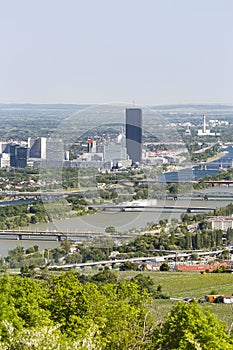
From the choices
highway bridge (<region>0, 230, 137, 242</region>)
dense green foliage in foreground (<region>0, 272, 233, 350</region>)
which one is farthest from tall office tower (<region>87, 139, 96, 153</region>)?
dense green foliage in foreground (<region>0, 272, 233, 350</region>)

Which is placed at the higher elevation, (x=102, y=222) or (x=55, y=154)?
(x=55, y=154)

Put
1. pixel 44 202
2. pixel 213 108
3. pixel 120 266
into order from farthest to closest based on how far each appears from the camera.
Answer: pixel 213 108 → pixel 44 202 → pixel 120 266

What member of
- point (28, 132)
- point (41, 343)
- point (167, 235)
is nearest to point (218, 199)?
point (167, 235)

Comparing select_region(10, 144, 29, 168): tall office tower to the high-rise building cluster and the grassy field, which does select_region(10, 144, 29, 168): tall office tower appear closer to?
the high-rise building cluster

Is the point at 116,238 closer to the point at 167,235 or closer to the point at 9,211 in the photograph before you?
the point at 167,235

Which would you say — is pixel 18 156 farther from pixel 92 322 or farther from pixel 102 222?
pixel 92 322

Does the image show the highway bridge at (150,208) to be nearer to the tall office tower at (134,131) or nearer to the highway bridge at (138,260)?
the tall office tower at (134,131)

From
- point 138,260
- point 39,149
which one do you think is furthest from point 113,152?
point 39,149
